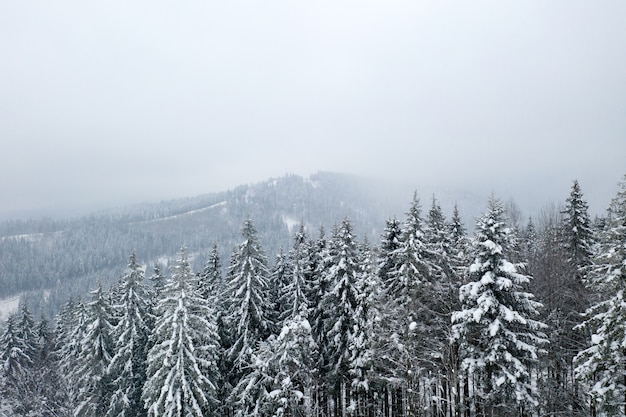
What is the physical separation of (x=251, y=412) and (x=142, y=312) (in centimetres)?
1151

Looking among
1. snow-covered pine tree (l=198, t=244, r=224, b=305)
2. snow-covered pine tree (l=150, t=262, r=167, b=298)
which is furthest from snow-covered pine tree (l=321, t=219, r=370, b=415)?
snow-covered pine tree (l=150, t=262, r=167, b=298)

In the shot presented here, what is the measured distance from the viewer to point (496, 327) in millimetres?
16609

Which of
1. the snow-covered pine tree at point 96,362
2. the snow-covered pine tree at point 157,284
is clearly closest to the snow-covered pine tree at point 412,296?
the snow-covered pine tree at point 157,284

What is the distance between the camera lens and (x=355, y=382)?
82.7 ft

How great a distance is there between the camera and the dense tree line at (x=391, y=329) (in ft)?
55.4

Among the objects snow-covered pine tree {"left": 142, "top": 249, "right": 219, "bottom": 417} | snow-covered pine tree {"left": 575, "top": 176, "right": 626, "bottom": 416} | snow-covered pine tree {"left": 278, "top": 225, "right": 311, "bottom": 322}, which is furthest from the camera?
snow-covered pine tree {"left": 278, "top": 225, "right": 311, "bottom": 322}

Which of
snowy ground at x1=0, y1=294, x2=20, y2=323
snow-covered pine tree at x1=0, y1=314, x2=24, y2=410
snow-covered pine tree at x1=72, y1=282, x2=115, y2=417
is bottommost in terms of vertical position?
snowy ground at x1=0, y1=294, x2=20, y2=323

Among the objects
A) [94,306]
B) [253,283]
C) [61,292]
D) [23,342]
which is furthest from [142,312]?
[61,292]

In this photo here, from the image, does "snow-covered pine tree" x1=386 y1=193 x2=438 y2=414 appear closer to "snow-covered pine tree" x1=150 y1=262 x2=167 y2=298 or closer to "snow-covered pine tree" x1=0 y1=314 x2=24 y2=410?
"snow-covered pine tree" x1=150 y1=262 x2=167 y2=298

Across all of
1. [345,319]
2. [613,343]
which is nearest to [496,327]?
[613,343]

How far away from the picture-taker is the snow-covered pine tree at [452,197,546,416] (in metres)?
16.6

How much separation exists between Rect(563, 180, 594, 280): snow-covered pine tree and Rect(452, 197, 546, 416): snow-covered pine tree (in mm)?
10878

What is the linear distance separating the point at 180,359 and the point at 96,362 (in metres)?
10.8

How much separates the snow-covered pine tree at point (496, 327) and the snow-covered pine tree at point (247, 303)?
1421 centimetres
